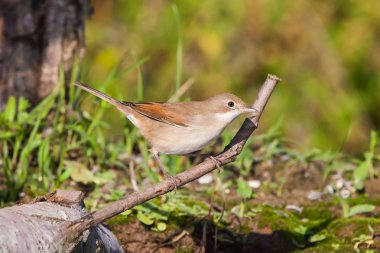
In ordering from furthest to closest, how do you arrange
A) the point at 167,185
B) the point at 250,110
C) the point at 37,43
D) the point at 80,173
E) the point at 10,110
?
the point at 37,43 → the point at 10,110 → the point at 80,173 → the point at 250,110 → the point at 167,185

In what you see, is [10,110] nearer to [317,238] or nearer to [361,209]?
[317,238]

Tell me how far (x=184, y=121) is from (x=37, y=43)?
214cm

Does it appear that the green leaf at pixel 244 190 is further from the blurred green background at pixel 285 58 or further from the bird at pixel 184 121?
the blurred green background at pixel 285 58

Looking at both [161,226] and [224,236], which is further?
[224,236]

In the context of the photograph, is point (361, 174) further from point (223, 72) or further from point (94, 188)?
point (223, 72)

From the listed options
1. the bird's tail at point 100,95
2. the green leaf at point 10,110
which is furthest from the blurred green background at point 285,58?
the bird's tail at point 100,95

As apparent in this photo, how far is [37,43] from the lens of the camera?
25.3ft

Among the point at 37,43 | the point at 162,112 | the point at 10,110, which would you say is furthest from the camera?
the point at 37,43

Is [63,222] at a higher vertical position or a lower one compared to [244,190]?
higher

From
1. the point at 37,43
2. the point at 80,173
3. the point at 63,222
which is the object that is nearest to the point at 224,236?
the point at 80,173

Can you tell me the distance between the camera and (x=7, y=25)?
7.41 m

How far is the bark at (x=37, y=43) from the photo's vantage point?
7457 mm

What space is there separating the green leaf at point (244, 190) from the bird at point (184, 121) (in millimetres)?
726

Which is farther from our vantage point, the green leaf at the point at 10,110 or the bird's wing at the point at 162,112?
the green leaf at the point at 10,110
